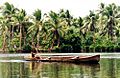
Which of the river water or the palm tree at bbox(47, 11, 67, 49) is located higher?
the palm tree at bbox(47, 11, 67, 49)

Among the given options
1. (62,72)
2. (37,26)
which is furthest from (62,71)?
(37,26)

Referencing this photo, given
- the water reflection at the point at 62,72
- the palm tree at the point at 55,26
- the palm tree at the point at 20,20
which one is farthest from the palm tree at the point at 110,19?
the water reflection at the point at 62,72

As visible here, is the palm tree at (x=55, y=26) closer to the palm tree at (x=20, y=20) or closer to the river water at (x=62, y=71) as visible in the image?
the palm tree at (x=20, y=20)

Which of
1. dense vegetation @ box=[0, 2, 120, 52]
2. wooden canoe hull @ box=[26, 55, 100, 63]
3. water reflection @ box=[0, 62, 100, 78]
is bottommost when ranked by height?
water reflection @ box=[0, 62, 100, 78]

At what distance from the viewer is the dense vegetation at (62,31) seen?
2981 inches

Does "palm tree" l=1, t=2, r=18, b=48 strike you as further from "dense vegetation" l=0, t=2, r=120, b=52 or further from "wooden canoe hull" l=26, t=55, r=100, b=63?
"wooden canoe hull" l=26, t=55, r=100, b=63

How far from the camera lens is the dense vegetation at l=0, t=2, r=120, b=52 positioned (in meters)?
75.7

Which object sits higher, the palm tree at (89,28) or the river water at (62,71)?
the palm tree at (89,28)

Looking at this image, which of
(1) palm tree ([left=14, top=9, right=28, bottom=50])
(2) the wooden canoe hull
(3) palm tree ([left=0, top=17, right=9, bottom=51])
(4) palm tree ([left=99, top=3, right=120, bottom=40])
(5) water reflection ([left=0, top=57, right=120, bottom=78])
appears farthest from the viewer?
(4) palm tree ([left=99, top=3, right=120, bottom=40])

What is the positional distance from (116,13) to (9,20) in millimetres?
20886

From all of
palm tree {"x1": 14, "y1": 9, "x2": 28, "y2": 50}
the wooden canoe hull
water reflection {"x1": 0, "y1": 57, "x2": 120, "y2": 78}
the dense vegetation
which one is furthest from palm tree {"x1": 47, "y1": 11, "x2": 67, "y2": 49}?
water reflection {"x1": 0, "y1": 57, "x2": 120, "y2": 78}

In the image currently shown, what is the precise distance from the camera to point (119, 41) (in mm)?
78250

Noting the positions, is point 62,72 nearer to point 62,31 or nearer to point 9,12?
point 62,31

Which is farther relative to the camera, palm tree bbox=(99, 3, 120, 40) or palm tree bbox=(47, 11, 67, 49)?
palm tree bbox=(99, 3, 120, 40)
